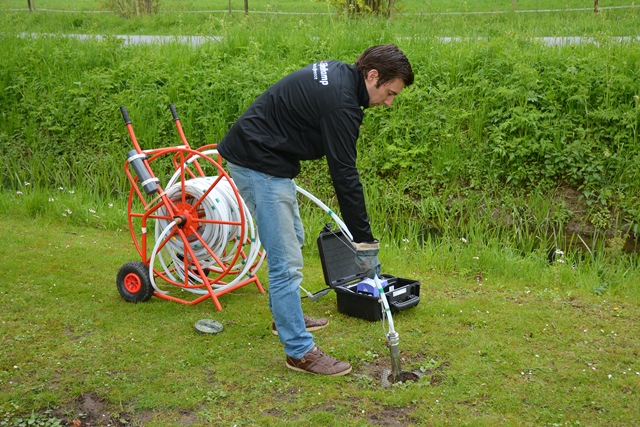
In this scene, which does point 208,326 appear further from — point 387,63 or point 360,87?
point 387,63

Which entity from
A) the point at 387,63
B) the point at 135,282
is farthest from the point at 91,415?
the point at 387,63

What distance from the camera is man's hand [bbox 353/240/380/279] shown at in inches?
153

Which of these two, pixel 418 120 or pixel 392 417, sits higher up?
pixel 418 120

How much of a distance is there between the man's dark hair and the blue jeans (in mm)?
780

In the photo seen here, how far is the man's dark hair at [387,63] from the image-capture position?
3.75 metres

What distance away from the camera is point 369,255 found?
3.94 metres

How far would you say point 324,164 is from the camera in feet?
26.9

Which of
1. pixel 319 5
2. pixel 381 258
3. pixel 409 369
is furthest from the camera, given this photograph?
pixel 319 5

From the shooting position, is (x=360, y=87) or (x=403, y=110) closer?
(x=360, y=87)

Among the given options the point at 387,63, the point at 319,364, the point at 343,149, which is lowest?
the point at 319,364

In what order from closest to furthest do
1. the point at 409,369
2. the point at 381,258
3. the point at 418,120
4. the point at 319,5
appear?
the point at 409,369, the point at 381,258, the point at 418,120, the point at 319,5

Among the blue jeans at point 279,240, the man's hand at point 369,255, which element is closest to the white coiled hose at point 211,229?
the blue jeans at point 279,240

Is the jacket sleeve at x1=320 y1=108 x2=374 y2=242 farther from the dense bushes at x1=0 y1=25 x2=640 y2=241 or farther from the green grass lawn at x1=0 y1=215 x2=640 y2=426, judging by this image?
the dense bushes at x1=0 y1=25 x2=640 y2=241

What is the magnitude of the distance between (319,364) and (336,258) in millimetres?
1292
